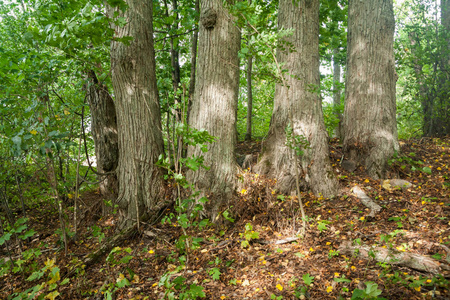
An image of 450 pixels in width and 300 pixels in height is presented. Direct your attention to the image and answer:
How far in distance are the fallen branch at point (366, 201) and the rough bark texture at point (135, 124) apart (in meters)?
2.81

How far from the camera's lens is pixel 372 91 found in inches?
159

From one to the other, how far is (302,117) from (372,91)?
4.53 ft

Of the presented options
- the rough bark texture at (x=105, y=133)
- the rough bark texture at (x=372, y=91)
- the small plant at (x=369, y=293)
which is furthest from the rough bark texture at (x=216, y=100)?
the rough bark texture at (x=372, y=91)

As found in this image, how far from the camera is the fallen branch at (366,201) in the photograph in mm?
3214

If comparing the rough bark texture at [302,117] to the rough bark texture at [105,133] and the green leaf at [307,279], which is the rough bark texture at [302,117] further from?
the rough bark texture at [105,133]

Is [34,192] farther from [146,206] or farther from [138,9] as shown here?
[138,9]

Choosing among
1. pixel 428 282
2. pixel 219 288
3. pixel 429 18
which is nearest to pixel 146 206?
pixel 219 288

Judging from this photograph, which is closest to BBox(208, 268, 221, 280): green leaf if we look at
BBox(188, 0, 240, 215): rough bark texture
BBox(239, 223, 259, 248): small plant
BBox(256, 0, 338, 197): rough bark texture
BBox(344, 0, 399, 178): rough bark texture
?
BBox(239, 223, 259, 248): small plant

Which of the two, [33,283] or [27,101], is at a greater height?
[27,101]

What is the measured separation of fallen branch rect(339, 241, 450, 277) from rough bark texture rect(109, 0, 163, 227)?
258 centimetres

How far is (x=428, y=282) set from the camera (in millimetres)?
1971

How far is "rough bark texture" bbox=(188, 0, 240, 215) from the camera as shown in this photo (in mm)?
3418

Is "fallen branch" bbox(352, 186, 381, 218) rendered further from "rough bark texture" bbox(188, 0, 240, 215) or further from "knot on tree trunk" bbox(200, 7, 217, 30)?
"knot on tree trunk" bbox(200, 7, 217, 30)

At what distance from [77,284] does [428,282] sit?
10.7ft
